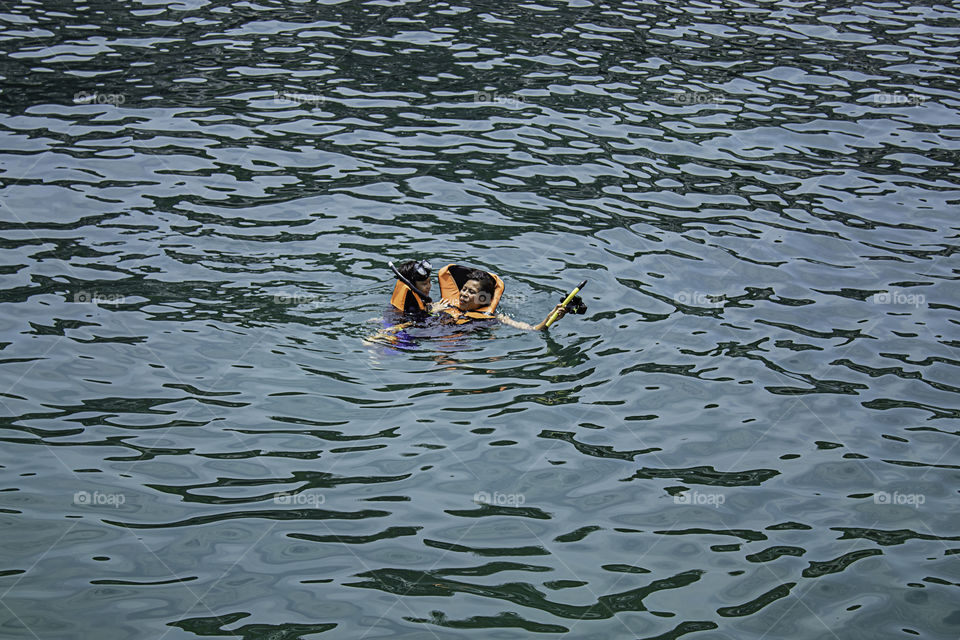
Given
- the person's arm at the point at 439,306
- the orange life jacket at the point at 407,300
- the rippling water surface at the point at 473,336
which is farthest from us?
the person's arm at the point at 439,306

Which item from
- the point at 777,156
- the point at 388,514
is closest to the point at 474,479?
the point at 388,514

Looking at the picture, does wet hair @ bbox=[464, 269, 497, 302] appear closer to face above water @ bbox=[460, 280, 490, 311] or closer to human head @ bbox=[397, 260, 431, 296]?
face above water @ bbox=[460, 280, 490, 311]

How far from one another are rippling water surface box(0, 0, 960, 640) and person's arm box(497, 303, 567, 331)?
0.19 meters

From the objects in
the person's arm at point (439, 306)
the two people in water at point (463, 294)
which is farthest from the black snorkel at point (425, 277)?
the person's arm at point (439, 306)

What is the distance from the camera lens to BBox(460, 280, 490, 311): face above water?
1066 centimetres

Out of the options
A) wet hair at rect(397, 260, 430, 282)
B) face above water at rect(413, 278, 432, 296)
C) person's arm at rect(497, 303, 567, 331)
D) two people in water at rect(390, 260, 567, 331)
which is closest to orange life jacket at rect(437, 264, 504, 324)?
two people in water at rect(390, 260, 567, 331)

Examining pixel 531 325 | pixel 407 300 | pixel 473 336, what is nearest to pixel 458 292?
pixel 407 300

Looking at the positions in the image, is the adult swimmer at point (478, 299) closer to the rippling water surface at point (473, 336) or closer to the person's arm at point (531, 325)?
the person's arm at point (531, 325)

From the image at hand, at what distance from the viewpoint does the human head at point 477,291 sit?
10.7 meters

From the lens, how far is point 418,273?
10.6m

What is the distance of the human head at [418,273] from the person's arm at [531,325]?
35.4 inches

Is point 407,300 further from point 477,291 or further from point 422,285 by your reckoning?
point 477,291

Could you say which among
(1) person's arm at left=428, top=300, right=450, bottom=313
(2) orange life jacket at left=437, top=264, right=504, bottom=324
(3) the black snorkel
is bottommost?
(1) person's arm at left=428, top=300, right=450, bottom=313

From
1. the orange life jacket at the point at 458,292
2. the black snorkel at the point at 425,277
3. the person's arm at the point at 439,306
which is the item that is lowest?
the person's arm at the point at 439,306
